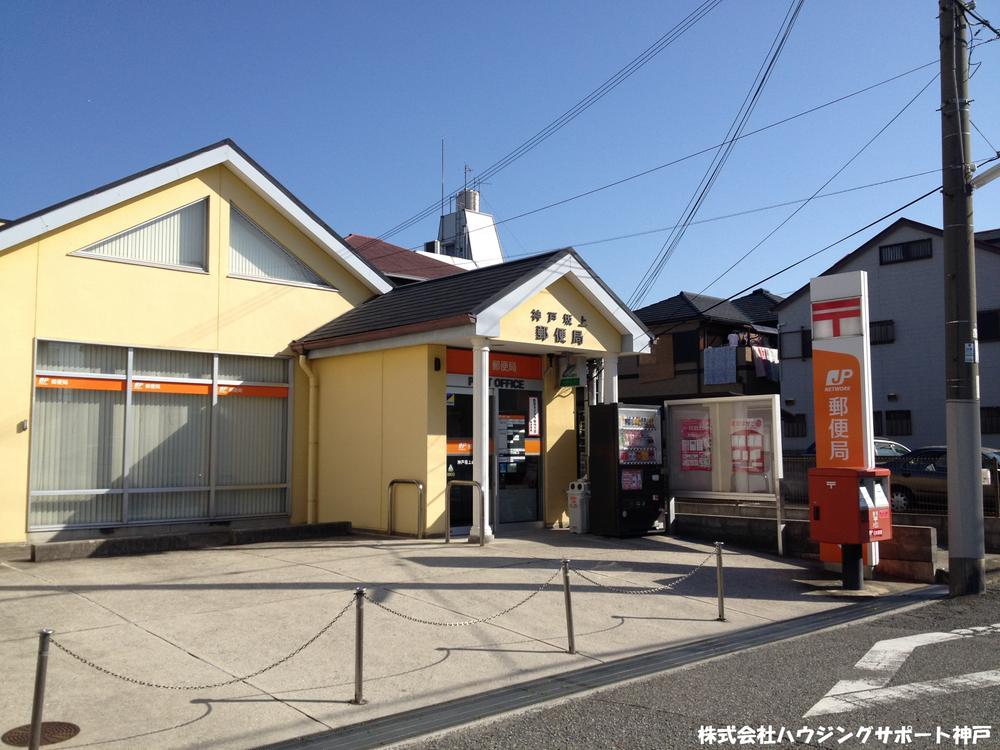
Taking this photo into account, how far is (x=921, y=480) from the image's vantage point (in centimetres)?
1809

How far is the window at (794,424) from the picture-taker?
3450 cm

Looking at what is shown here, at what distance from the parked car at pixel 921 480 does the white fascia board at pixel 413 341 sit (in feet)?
33.7

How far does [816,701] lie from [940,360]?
92.0ft

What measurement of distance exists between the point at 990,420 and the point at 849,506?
21582mm

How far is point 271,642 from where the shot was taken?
750cm

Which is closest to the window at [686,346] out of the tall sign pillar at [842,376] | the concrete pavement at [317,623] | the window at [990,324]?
the window at [990,324]

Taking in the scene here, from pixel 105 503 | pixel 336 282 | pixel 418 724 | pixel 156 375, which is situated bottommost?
pixel 418 724

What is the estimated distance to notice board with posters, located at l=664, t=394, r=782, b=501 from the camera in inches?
518

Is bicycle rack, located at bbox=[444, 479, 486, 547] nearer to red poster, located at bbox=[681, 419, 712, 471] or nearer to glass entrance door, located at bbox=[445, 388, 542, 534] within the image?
glass entrance door, located at bbox=[445, 388, 542, 534]

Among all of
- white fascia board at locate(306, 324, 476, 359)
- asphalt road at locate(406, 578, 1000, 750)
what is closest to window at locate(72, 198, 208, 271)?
white fascia board at locate(306, 324, 476, 359)

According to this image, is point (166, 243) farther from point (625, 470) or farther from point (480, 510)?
point (625, 470)

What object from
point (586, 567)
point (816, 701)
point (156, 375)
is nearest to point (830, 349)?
point (586, 567)

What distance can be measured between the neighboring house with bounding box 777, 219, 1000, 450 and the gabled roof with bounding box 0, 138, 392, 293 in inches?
773

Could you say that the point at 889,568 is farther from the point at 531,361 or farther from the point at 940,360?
the point at 940,360
